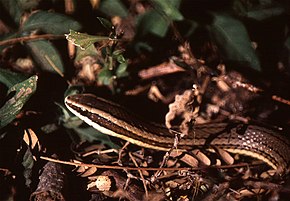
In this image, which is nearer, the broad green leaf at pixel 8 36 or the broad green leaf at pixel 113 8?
the broad green leaf at pixel 8 36

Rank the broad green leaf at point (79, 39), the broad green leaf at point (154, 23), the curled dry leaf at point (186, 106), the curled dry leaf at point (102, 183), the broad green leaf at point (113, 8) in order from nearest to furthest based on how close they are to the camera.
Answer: the broad green leaf at point (79, 39) < the curled dry leaf at point (186, 106) < the curled dry leaf at point (102, 183) < the broad green leaf at point (154, 23) < the broad green leaf at point (113, 8)

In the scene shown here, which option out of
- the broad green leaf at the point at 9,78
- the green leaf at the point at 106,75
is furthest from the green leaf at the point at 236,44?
the broad green leaf at the point at 9,78

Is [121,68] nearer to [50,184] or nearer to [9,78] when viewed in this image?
[9,78]

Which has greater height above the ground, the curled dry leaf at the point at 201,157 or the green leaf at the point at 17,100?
the green leaf at the point at 17,100

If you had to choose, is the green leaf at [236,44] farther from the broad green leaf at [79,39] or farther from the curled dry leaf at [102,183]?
the curled dry leaf at [102,183]

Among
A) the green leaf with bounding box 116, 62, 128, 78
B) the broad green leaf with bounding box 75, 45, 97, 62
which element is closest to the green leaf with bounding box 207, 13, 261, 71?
the green leaf with bounding box 116, 62, 128, 78

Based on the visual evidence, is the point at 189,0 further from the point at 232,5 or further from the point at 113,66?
the point at 113,66

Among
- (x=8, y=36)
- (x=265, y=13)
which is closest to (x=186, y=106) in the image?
(x=265, y=13)

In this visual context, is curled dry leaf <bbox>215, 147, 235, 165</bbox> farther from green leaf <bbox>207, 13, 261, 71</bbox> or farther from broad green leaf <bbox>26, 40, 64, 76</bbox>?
broad green leaf <bbox>26, 40, 64, 76</bbox>
